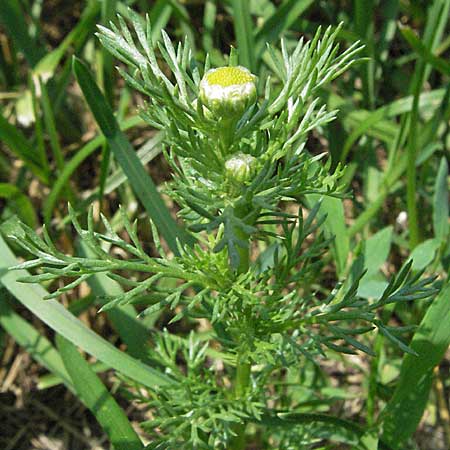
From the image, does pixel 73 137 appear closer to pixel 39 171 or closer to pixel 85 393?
pixel 39 171

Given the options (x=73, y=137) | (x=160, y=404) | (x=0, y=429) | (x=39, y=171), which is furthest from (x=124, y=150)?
(x=0, y=429)

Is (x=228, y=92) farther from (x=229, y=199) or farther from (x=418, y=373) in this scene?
(x=418, y=373)

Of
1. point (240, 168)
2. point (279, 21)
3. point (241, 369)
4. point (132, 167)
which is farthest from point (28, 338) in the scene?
point (279, 21)

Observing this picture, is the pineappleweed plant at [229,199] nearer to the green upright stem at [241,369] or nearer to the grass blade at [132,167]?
the green upright stem at [241,369]

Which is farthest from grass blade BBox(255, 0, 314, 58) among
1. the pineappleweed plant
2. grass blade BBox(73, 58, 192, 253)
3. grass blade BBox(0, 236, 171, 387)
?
grass blade BBox(0, 236, 171, 387)

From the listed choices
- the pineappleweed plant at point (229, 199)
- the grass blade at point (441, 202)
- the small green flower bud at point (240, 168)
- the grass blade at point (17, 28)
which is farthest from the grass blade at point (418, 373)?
the grass blade at point (17, 28)

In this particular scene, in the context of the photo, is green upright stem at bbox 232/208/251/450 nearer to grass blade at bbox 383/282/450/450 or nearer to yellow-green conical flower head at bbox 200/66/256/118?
yellow-green conical flower head at bbox 200/66/256/118

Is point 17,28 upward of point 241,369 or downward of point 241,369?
upward
